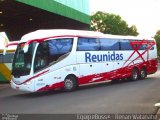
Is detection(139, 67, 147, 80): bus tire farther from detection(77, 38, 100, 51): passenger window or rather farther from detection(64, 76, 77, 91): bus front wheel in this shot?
detection(64, 76, 77, 91): bus front wheel

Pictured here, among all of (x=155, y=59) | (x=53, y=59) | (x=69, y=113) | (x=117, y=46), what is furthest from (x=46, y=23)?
(x=69, y=113)

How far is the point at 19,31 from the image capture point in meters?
48.2

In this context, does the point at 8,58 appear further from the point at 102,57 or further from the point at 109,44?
the point at 102,57

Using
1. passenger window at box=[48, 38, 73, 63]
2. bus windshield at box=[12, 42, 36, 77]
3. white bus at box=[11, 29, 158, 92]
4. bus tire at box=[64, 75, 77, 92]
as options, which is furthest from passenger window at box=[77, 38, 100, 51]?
bus windshield at box=[12, 42, 36, 77]

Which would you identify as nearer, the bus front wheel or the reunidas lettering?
the bus front wheel

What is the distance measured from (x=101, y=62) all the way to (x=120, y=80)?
16.3 feet

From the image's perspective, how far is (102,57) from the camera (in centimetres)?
2378

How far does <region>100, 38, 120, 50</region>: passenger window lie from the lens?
78.8ft

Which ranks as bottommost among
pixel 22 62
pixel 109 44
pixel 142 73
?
pixel 142 73

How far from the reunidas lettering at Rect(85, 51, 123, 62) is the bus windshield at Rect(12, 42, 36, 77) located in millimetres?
4047

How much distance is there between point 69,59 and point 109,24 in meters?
80.9

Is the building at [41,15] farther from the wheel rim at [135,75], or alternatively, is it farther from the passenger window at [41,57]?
the passenger window at [41,57]

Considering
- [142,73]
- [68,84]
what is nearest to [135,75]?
[142,73]

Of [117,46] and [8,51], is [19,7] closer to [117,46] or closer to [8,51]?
[8,51]
